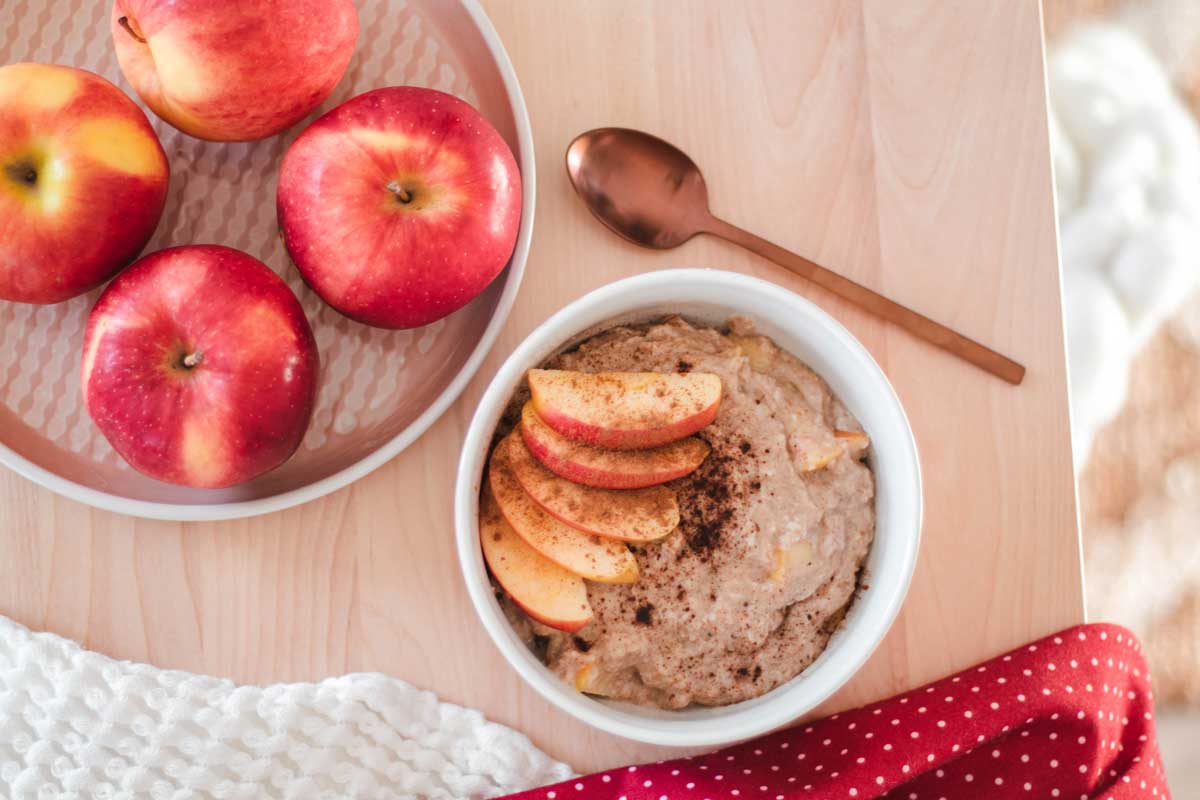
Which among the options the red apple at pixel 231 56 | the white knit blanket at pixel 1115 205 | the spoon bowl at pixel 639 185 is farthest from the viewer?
the white knit blanket at pixel 1115 205


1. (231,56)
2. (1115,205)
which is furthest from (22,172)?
(1115,205)

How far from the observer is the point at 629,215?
0.76 meters

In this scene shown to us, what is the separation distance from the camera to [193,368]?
646mm

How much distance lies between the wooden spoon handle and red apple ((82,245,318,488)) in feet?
1.08

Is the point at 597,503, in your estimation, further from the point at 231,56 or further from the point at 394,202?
the point at 231,56

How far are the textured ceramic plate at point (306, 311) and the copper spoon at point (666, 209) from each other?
53 millimetres

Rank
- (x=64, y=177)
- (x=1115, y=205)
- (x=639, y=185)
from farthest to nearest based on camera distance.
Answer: (x=1115, y=205) < (x=639, y=185) < (x=64, y=177)

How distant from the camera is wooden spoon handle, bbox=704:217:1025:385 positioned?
0.76 meters

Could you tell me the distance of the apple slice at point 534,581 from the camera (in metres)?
0.67

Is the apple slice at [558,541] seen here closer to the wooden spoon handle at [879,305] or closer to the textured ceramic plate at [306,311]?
the textured ceramic plate at [306,311]

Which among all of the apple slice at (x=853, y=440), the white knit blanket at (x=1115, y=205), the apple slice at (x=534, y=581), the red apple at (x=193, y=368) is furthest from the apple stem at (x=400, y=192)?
the white knit blanket at (x=1115, y=205)

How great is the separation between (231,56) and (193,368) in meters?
0.20

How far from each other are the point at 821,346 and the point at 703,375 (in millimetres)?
81

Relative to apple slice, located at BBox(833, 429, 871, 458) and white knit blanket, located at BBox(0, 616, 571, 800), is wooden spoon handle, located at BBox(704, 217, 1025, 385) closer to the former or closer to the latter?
apple slice, located at BBox(833, 429, 871, 458)
